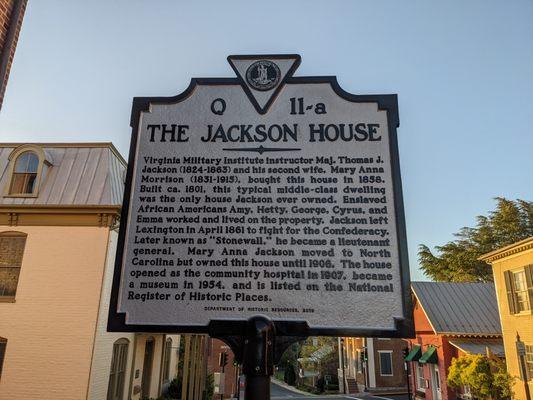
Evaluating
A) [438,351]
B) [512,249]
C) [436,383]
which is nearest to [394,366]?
A: [436,383]

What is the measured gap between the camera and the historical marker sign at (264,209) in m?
3.10

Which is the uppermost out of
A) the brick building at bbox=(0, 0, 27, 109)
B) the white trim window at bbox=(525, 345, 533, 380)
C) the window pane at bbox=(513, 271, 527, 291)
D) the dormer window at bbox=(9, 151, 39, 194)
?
the dormer window at bbox=(9, 151, 39, 194)

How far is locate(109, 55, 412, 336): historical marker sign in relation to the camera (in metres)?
3.10

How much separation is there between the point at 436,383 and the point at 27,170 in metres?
25.2

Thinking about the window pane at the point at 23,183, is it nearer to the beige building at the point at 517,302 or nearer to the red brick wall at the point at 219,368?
the beige building at the point at 517,302

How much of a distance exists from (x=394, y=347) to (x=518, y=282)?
2070 centimetres

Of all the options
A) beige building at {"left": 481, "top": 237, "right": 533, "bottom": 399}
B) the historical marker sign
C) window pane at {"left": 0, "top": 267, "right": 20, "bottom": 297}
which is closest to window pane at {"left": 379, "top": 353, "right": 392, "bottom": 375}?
beige building at {"left": 481, "top": 237, "right": 533, "bottom": 399}

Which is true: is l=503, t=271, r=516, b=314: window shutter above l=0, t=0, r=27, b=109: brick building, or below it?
below

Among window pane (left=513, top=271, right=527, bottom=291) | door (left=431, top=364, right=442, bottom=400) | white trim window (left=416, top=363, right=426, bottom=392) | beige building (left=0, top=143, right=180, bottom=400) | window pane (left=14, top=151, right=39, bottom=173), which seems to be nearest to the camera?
beige building (left=0, top=143, right=180, bottom=400)

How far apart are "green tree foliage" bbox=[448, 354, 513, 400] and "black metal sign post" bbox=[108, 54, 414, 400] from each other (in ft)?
61.4

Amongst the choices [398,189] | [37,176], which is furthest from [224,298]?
[37,176]

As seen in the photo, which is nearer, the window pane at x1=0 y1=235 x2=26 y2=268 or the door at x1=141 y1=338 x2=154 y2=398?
the window pane at x1=0 y1=235 x2=26 y2=268

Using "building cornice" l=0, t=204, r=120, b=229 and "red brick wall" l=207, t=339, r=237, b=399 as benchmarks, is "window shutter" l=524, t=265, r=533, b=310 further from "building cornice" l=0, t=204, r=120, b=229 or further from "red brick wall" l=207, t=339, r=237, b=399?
"red brick wall" l=207, t=339, r=237, b=399

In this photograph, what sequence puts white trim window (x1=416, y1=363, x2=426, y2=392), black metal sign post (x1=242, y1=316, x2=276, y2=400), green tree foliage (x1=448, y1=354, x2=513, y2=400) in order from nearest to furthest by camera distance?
black metal sign post (x1=242, y1=316, x2=276, y2=400) < green tree foliage (x1=448, y1=354, x2=513, y2=400) < white trim window (x1=416, y1=363, x2=426, y2=392)
